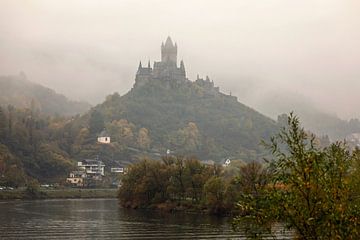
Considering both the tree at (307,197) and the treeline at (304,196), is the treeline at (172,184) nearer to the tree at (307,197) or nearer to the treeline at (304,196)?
the treeline at (304,196)

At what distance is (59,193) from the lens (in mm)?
169500

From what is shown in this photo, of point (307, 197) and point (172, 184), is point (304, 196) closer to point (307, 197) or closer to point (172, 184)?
point (307, 197)

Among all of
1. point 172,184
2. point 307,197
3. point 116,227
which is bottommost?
point 116,227

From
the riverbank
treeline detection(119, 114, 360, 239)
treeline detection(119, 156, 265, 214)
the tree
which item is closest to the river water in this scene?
treeline detection(119, 156, 265, 214)

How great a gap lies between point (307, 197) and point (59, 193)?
526 feet

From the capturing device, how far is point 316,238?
15984 mm

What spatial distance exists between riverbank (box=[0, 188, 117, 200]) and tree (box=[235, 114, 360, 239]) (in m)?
141

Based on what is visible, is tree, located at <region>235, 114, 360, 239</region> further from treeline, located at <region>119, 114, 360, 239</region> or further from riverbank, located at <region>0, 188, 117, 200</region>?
riverbank, located at <region>0, 188, 117, 200</region>

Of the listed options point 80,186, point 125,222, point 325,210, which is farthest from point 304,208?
point 80,186

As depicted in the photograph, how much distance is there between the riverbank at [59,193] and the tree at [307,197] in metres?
141

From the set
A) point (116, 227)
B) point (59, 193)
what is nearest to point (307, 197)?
point (116, 227)

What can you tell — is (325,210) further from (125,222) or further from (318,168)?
(125,222)

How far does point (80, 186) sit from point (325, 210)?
190 metres

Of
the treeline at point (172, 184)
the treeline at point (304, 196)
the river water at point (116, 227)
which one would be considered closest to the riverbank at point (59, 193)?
the treeline at point (172, 184)
